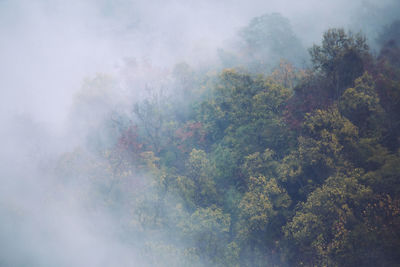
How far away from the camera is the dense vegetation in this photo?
15.6 metres

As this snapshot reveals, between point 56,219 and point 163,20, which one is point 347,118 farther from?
point 163,20

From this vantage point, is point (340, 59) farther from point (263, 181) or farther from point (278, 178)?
point (263, 181)

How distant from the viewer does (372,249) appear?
1462 centimetres

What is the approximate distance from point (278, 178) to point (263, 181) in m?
1.04

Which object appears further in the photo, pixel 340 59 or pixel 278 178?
pixel 340 59

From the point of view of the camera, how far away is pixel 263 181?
65.4ft

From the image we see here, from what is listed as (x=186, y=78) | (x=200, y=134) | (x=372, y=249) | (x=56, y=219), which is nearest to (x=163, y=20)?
(x=186, y=78)

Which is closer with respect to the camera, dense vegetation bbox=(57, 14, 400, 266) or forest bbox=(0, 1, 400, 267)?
dense vegetation bbox=(57, 14, 400, 266)

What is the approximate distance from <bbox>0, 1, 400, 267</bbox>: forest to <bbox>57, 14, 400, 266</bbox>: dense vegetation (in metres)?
0.08

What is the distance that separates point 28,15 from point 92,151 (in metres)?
27.1

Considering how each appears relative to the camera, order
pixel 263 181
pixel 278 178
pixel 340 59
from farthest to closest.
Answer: pixel 340 59 < pixel 263 181 < pixel 278 178

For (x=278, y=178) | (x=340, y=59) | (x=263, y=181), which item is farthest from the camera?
(x=340, y=59)

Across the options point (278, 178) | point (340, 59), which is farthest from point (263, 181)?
point (340, 59)

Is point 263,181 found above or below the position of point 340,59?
below
